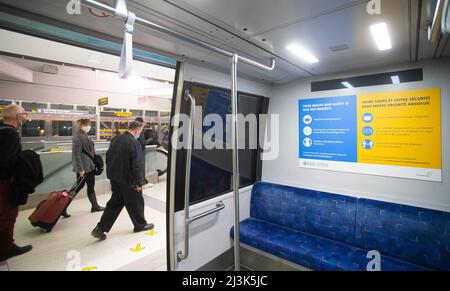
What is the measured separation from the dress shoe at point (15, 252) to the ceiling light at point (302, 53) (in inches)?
155

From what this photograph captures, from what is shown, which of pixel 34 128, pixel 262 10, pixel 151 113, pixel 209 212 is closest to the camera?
pixel 262 10

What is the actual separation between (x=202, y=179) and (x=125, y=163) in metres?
1.39

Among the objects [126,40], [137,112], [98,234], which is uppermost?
[137,112]

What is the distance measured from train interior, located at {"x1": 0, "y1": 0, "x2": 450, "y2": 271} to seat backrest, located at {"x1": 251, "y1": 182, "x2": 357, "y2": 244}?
1 centimetres

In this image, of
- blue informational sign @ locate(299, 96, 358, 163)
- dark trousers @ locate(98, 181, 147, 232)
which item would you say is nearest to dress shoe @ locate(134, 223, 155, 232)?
dark trousers @ locate(98, 181, 147, 232)

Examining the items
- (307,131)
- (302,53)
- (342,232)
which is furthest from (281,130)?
(342,232)

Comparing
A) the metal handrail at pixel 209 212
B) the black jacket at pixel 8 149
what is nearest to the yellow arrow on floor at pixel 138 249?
the metal handrail at pixel 209 212

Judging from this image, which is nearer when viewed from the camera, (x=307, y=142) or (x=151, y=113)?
(x=307, y=142)

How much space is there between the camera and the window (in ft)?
7.60

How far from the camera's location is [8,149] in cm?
248

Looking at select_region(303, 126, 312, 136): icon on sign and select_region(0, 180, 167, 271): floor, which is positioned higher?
select_region(303, 126, 312, 136): icon on sign

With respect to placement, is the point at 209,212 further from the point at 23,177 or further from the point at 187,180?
the point at 23,177

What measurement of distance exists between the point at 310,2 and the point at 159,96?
8.88m

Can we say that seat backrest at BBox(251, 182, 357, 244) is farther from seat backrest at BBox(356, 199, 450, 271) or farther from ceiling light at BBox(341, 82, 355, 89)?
ceiling light at BBox(341, 82, 355, 89)
